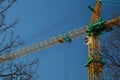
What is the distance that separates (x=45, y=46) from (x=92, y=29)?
14559 mm

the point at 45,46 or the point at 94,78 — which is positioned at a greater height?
the point at 45,46

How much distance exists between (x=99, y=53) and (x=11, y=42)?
519 cm

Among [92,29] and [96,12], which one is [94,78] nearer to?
[92,29]

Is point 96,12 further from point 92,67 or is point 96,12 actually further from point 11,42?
point 11,42

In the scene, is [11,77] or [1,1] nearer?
[11,77]

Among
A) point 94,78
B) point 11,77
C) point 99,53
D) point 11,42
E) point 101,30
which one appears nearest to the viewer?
point 11,77

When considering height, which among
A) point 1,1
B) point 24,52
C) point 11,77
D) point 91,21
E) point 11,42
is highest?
point 91,21

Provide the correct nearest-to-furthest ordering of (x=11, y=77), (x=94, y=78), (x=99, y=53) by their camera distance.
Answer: (x=11, y=77), (x=99, y=53), (x=94, y=78)

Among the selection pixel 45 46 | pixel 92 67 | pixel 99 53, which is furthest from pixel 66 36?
pixel 99 53

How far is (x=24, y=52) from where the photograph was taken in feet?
300

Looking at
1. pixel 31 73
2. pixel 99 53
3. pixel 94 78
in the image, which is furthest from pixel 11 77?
pixel 94 78

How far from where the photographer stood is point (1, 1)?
56.5ft

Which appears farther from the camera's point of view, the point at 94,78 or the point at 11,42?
the point at 94,78

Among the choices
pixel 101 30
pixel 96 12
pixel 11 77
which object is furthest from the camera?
pixel 96 12
